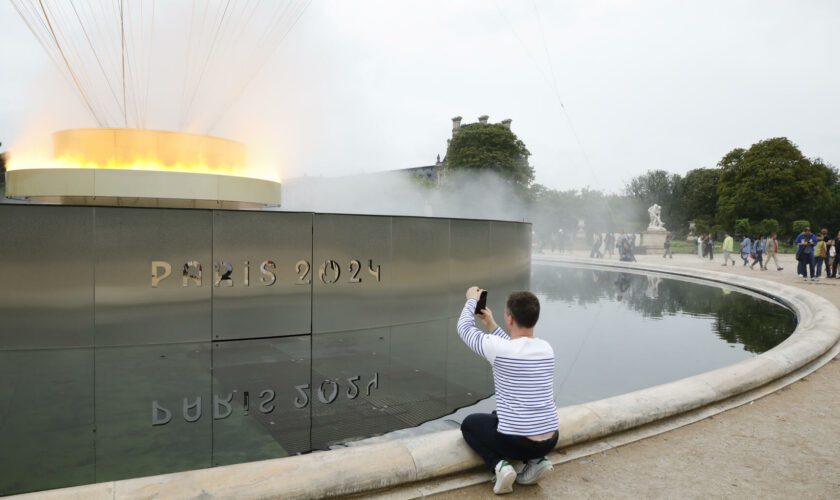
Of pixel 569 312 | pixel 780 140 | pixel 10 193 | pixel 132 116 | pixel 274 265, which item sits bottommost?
pixel 569 312

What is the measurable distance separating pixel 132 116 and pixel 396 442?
1335cm

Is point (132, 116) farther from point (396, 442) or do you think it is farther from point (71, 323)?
point (396, 442)

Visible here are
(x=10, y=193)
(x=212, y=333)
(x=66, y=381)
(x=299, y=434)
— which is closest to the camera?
(x=299, y=434)

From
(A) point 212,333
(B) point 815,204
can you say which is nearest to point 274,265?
(A) point 212,333

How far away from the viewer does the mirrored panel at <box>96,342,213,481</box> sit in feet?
13.6

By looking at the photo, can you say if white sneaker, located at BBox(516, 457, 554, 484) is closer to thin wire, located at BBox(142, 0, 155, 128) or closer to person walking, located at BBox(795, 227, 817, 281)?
thin wire, located at BBox(142, 0, 155, 128)

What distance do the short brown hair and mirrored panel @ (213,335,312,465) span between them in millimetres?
1950

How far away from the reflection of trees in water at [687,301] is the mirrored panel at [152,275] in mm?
7788

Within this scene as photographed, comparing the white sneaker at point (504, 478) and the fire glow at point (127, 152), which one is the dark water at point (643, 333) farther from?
the fire glow at point (127, 152)

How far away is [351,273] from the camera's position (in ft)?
29.6

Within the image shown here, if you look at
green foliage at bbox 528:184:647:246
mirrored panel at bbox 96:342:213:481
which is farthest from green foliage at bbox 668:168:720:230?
mirrored panel at bbox 96:342:213:481

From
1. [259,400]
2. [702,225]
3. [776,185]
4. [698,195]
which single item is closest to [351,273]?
[259,400]

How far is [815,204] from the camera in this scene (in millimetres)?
59781

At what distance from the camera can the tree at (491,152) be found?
171 ft
